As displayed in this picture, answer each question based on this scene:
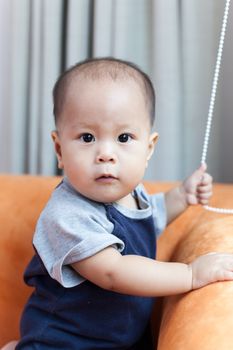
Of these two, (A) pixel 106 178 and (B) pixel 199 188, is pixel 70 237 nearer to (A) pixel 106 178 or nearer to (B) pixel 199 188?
(A) pixel 106 178

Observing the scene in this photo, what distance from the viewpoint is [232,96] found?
143 cm

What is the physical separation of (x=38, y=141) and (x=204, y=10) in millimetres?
538

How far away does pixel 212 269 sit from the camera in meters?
0.88

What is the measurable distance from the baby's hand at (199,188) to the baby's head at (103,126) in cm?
20

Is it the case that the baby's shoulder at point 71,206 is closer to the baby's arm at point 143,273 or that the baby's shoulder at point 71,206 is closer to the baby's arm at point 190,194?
the baby's arm at point 143,273

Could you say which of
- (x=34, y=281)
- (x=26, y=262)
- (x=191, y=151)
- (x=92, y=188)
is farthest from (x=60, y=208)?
(x=191, y=151)

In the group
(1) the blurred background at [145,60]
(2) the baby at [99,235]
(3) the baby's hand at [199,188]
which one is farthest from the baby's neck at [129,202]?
(1) the blurred background at [145,60]

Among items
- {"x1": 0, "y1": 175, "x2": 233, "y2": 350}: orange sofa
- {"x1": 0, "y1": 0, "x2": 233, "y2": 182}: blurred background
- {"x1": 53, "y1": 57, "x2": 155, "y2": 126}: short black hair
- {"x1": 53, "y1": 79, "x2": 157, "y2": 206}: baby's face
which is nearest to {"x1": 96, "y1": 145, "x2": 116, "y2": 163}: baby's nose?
{"x1": 53, "y1": 79, "x2": 157, "y2": 206}: baby's face

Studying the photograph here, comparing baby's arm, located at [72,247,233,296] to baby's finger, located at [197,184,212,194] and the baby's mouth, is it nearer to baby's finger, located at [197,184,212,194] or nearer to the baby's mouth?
the baby's mouth

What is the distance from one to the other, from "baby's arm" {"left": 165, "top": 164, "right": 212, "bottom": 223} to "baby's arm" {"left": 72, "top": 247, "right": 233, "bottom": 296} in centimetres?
26

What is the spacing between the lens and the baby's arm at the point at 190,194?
116 centimetres

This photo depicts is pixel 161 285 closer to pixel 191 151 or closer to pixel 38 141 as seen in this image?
pixel 191 151

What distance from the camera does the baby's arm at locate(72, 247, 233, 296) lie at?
89cm

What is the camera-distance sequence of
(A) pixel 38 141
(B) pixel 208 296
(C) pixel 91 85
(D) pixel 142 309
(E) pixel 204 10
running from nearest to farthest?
(B) pixel 208 296, (C) pixel 91 85, (D) pixel 142 309, (E) pixel 204 10, (A) pixel 38 141
